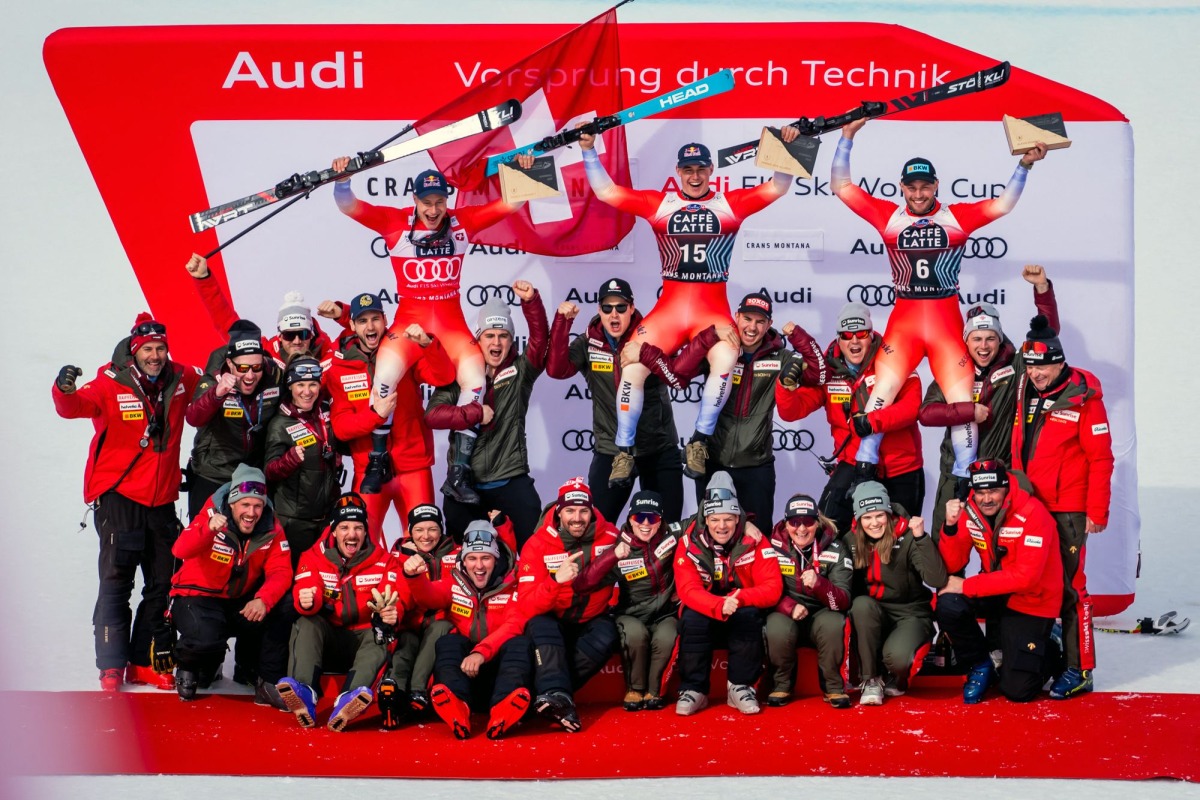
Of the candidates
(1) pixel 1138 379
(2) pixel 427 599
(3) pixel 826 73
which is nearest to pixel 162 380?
(2) pixel 427 599

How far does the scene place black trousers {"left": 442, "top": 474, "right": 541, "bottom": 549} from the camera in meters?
8.24

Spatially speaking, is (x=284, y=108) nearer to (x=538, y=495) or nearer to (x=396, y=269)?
(x=396, y=269)

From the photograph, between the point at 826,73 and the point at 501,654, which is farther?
the point at 826,73

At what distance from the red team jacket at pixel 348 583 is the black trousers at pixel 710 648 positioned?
1367 mm

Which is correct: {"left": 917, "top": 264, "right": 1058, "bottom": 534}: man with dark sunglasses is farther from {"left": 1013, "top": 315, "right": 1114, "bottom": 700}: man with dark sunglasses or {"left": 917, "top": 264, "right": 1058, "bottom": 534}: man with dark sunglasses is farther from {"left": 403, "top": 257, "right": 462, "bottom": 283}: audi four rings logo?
{"left": 403, "top": 257, "right": 462, "bottom": 283}: audi four rings logo

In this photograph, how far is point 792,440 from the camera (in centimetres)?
911

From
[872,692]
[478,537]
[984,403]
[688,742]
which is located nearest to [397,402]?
[478,537]

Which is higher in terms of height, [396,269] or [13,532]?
[396,269]

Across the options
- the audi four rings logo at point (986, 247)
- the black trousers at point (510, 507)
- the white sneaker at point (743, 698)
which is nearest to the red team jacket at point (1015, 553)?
the white sneaker at point (743, 698)

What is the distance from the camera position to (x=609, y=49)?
8977 millimetres

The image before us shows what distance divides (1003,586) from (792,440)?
211 cm

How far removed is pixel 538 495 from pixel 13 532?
6.57m

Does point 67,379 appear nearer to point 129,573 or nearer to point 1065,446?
point 129,573

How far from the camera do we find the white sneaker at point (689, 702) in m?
7.13
